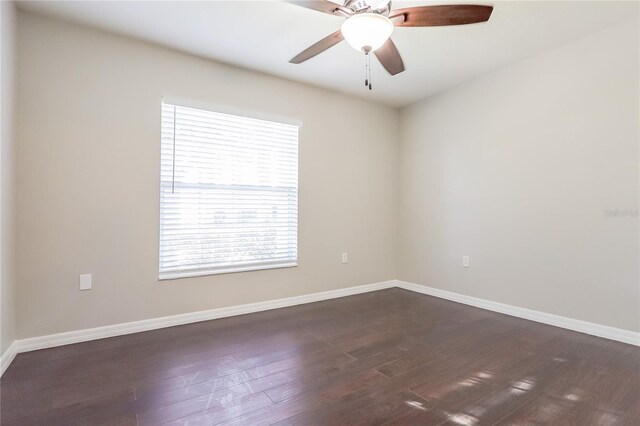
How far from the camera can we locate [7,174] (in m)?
2.12

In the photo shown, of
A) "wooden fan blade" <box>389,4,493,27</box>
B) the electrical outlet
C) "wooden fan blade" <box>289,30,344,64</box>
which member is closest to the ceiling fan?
"wooden fan blade" <box>389,4,493,27</box>

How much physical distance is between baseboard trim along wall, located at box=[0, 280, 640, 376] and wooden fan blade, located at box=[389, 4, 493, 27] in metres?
2.70

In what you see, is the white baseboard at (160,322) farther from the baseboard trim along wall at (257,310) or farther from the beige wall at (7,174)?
the beige wall at (7,174)

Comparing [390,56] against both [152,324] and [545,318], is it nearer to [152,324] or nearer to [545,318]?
[545,318]

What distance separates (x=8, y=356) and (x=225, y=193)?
1.96 m

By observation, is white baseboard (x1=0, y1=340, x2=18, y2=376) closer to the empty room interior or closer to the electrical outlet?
the empty room interior

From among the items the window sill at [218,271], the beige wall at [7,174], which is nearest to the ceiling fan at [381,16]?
the beige wall at [7,174]

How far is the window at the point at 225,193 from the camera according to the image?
9.45ft

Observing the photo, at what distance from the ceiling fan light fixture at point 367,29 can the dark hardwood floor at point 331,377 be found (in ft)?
6.76

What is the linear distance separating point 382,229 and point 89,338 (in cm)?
341

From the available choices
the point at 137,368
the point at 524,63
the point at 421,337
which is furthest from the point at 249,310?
the point at 524,63

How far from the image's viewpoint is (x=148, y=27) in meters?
2.53

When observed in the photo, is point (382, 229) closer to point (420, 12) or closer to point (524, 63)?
point (524, 63)

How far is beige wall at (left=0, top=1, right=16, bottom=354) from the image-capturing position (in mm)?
2016
